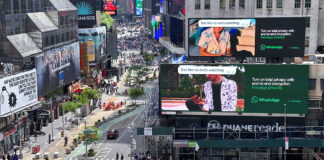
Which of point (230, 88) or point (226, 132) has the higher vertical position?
point (230, 88)

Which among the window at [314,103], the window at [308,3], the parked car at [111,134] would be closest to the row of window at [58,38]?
the parked car at [111,134]

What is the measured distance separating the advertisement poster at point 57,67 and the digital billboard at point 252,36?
25908mm

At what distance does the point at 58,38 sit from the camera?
100m

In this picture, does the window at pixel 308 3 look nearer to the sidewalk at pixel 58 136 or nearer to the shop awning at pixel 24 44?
the sidewalk at pixel 58 136

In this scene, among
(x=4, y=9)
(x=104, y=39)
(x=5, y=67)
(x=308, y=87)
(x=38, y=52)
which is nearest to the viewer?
(x=308, y=87)

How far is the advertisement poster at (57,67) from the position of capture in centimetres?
8928

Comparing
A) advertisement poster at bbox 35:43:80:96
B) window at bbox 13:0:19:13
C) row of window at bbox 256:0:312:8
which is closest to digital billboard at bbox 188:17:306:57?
row of window at bbox 256:0:312:8

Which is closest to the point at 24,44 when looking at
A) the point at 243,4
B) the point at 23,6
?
the point at 23,6

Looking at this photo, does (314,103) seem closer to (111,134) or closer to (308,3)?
(308,3)

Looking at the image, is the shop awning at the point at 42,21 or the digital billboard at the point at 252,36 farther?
the shop awning at the point at 42,21

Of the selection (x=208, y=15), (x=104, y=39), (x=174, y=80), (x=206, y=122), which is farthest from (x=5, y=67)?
(x=104, y=39)

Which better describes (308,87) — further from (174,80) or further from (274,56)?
(174,80)

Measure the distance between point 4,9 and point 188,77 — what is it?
2884 centimetres

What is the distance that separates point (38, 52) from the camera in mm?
88875
